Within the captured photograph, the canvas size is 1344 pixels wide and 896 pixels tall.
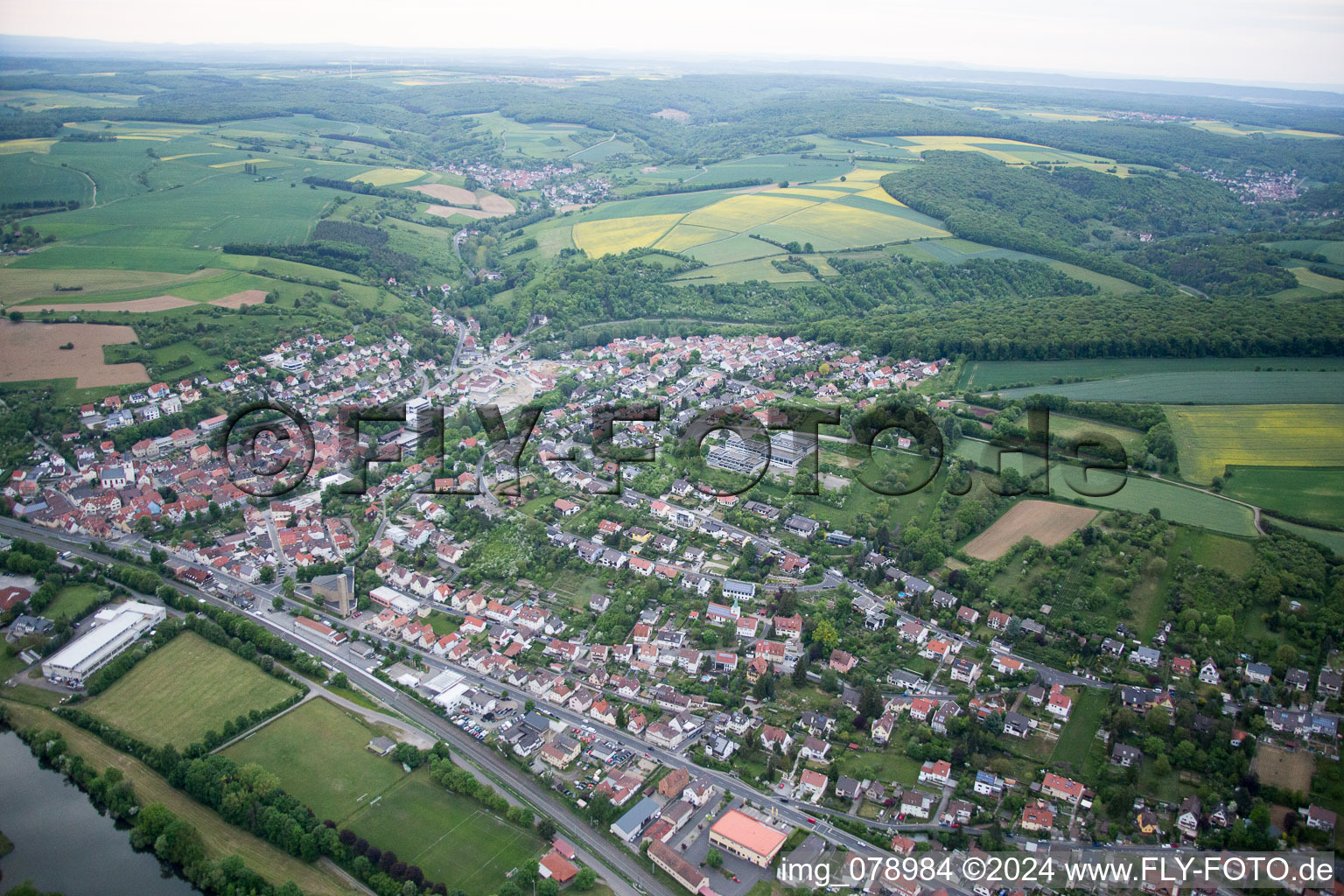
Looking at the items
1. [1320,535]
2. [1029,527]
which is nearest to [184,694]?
[1029,527]

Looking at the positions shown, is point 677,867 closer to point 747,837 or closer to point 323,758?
point 747,837

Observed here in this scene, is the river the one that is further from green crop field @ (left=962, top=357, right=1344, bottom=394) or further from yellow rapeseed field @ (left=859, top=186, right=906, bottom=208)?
yellow rapeseed field @ (left=859, top=186, right=906, bottom=208)

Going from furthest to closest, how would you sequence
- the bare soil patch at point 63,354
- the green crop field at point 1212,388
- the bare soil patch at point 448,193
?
the bare soil patch at point 448,193
the bare soil patch at point 63,354
the green crop field at point 1212,388

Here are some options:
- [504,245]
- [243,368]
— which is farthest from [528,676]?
[504,245]

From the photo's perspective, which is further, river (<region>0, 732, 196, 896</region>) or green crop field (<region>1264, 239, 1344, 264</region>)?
green crop field (<region>1264, 239, 1344, 264</region>)

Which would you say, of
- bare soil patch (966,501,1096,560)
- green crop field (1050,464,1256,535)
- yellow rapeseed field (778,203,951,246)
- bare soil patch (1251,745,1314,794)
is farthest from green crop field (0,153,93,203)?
bare soil patch (1251,745,1314,794)

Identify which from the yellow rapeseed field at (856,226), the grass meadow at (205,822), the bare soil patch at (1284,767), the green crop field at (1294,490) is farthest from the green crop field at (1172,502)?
the yellow rapeseed field at (856,226)

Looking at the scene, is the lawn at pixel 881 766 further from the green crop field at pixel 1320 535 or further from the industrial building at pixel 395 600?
the green crop field at pixel 1320 535
